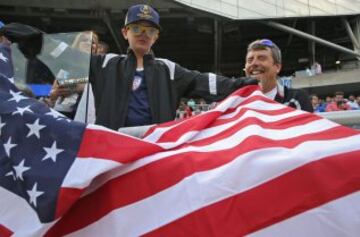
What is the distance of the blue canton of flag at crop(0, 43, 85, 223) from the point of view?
1.93 meters

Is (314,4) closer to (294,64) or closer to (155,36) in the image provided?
(294,64)

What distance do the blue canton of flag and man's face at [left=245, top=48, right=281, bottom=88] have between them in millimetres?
1490

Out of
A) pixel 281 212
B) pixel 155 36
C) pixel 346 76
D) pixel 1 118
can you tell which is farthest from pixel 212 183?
pixel 346 76

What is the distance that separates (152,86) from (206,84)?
32cm

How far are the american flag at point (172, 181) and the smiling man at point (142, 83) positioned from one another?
1.99 feet

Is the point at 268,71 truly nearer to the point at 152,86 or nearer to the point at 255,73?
the point at 255,73

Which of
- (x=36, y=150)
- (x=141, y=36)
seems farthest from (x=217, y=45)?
(x=36, y=150)

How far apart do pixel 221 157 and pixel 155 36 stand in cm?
124

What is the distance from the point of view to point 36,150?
6.82 feet

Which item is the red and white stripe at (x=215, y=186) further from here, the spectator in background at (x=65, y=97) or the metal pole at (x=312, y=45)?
the metal pole at (x=312, y=45)

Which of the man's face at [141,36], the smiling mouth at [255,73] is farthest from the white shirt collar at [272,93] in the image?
the man's face at [141,36]

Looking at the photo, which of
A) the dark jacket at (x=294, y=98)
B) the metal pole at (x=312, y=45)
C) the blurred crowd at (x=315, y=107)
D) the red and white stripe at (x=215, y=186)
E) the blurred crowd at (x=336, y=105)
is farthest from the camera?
the metal pole at (x=312, y=45)

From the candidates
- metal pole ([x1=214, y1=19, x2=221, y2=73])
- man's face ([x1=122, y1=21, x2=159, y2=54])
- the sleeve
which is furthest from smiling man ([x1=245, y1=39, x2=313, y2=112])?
metal pole ([x1=214, y1=19, x2=221, y2=73])

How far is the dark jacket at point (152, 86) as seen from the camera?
280 centimetres
